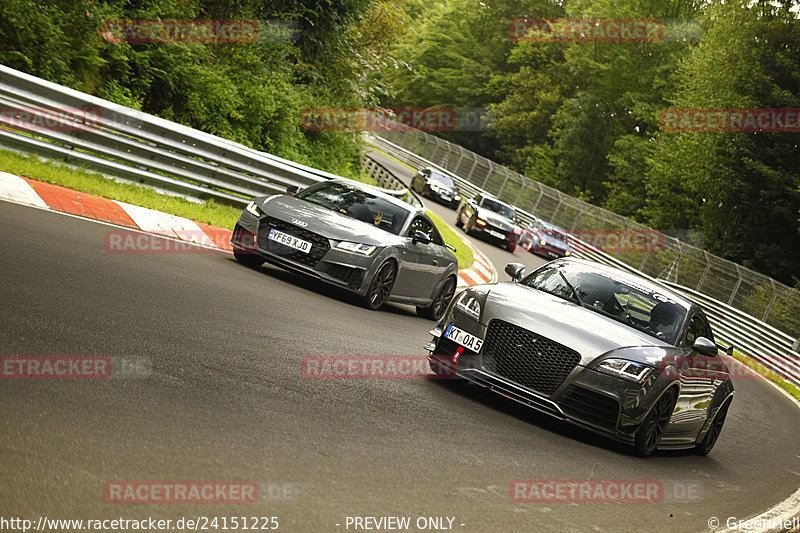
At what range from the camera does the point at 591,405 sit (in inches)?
296

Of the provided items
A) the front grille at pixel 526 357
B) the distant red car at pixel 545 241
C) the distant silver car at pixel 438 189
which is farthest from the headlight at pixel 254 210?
the distant silver car at pixel 438 189

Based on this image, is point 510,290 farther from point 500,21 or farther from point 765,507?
point 500,21

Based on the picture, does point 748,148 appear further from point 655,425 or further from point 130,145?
point 655,425

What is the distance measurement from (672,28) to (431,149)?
18294 millimetres

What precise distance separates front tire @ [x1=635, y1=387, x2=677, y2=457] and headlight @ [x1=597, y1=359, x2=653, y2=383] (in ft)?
1.18

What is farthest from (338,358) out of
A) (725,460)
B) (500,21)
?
(500,21)

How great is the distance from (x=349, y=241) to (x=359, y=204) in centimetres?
123

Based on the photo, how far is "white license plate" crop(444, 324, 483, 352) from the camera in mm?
7903

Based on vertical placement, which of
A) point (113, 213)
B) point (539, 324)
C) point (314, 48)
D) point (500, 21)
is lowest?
point (113, 213)

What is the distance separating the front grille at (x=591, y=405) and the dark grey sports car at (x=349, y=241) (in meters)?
4.47

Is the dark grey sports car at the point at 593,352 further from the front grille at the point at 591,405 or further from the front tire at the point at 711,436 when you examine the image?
the front tire at the point at 711,436

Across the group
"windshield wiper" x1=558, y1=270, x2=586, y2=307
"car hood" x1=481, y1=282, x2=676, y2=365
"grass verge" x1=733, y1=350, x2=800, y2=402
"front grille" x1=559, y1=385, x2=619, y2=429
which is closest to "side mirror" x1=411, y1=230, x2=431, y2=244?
"windshield wiper" x1=558, y1=270, x2=586, y2=307

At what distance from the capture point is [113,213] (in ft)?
39.2

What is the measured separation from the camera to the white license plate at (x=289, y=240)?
447 inches
